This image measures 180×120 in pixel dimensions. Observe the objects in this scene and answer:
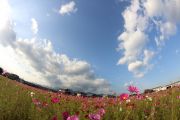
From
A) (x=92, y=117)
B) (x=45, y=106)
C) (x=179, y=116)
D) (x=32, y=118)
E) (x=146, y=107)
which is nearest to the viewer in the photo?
(x=92, y=117)

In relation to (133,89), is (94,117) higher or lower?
lower

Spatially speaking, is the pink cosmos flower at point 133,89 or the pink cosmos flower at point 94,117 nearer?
the pink cosmos flower at point 94,117

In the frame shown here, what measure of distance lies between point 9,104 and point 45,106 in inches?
39.6

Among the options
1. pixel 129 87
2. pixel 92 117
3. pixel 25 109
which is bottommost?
pixel 92 117

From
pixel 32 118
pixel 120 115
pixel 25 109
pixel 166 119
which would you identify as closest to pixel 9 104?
pixel 25 109

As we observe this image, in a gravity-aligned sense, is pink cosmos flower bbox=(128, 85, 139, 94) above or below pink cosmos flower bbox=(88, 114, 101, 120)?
above

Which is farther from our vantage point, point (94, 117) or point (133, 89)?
point (133, 89)

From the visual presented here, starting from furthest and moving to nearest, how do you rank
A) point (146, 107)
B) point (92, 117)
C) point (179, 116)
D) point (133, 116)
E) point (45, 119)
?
1. point (146, 107)
2. point (133, 116)
3. point (179, 116)
4. point (45, 119)
5. point (92, 117)

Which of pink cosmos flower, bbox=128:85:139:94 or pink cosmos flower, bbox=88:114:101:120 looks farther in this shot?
pink cosmos flower, bbox=128:85:139:94

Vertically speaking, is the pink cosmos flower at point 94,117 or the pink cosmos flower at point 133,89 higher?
the pink cosmos flower at point 133,89

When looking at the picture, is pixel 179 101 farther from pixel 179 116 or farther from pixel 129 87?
pixel 129 87

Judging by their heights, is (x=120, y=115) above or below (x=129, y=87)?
below

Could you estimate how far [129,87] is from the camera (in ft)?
19.6

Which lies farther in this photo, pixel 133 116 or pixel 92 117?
pixel 133 116
